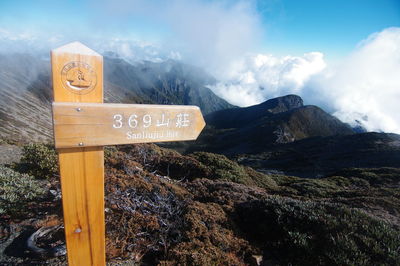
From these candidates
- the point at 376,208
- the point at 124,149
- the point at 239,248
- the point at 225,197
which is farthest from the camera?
the point at 124,149

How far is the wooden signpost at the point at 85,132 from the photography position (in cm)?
166

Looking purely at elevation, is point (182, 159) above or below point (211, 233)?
above

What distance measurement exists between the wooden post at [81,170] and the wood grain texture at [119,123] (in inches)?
3.1

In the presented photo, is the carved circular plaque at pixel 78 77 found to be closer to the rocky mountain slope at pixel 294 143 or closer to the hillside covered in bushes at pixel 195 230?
the hillside covered in bushes at pixel 195 230

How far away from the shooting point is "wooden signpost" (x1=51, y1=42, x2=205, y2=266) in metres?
1.66

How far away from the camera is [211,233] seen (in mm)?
4449

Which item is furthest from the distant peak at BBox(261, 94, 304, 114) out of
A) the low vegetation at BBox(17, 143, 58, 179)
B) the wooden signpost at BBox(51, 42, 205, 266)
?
the wooden signpost at BBox(51, 42, 205, 266)

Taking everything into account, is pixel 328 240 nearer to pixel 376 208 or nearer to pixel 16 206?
pixel 376 208

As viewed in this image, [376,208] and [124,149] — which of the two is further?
[124,149]

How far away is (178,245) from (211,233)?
0.74 meters

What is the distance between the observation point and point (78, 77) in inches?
66.7

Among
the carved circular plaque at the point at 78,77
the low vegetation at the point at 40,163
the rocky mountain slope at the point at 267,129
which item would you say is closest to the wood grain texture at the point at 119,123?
the carved circular plaque at the point at 78,77

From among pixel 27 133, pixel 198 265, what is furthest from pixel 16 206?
pixel 27 133

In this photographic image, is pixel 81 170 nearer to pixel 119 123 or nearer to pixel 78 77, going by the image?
pixel 119 123
